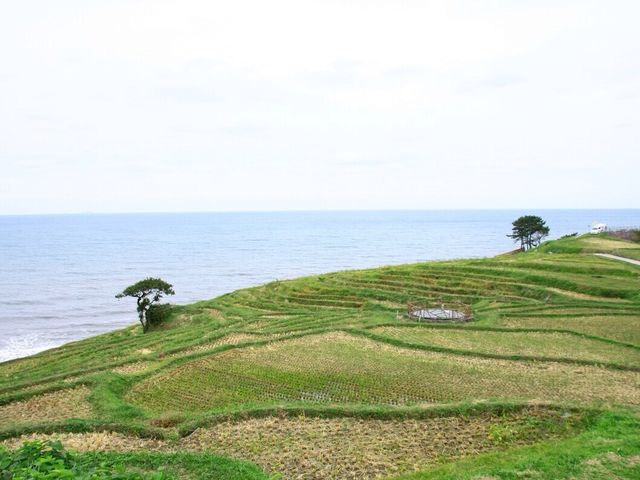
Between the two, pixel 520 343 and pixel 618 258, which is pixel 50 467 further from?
pixel 618 258

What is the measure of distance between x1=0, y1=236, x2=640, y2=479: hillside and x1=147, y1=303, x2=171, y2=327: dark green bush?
18.3 ft

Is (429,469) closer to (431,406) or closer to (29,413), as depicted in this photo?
(431,406)

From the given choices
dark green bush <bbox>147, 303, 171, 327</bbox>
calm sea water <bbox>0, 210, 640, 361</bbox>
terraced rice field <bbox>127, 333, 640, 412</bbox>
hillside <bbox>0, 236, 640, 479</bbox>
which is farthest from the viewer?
calm sea water <bbox>0, 210, 640, 361</bbox>

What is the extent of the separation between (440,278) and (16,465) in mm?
40336

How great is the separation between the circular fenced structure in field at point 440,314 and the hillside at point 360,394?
949 mm

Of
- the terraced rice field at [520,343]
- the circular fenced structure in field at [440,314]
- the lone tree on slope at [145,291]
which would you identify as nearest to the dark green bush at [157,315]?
the lone tree on slope at [145,291]

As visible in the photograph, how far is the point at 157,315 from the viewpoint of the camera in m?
41.2

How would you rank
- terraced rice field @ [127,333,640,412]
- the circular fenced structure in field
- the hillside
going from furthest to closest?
the circular fenced structure in field < terraced rice field @ [127,333,640,412] < the hillside

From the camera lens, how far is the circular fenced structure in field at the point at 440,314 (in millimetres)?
31797

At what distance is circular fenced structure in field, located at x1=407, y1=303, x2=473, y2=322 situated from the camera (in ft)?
104

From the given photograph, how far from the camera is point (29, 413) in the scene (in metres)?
17.9

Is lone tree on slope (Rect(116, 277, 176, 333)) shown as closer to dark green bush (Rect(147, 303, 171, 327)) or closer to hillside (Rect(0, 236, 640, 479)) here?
dark green bush (Rect(147, 303, 171, 327))

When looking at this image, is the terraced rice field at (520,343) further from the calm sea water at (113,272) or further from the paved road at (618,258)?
the calm sea water at (113,272)

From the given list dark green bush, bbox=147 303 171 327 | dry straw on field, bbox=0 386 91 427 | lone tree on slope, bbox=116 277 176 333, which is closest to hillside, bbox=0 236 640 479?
dry straw on field, bbox=0 386 91 427
